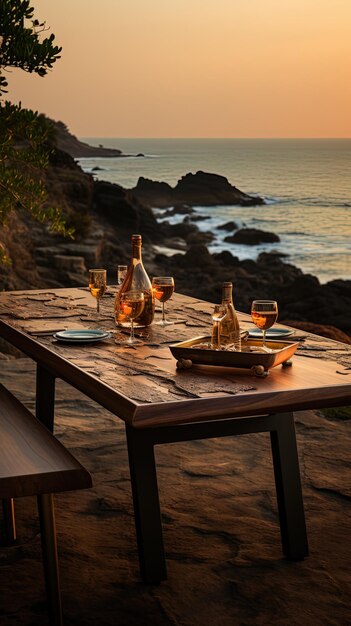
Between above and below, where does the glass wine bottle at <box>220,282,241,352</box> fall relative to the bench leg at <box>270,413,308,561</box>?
above

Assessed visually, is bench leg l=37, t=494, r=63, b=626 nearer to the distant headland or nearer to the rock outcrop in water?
the rock outcrop in water

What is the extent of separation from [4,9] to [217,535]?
8.21 ft

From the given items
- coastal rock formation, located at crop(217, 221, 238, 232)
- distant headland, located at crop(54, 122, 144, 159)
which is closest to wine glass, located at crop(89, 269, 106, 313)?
distant headland, located at crop(54, 122, 144, 159)

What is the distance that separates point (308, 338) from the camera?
3023 mm

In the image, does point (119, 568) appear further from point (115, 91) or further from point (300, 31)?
point (300, 31)

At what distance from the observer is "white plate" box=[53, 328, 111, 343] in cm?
287

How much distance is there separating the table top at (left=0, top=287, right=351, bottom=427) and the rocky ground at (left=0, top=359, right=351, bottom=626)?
26.0 inches

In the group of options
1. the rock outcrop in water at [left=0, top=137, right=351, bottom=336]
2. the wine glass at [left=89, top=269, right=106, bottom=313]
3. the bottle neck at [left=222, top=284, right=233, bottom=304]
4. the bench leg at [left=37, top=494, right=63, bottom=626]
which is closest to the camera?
the bench leg at [left=37, top=494, right=63, bottom=626]

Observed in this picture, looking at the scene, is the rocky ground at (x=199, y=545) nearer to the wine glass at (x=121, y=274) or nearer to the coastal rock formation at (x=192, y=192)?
the wine glass at (x=121, y=274)

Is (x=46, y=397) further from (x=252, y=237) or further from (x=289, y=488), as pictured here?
(x=252, y=237)

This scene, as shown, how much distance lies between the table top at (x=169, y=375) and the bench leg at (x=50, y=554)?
0.99 feet

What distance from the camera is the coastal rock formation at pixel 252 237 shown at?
53.4ft

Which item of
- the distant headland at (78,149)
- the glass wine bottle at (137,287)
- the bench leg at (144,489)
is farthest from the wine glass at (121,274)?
the distant headland at (78,149)

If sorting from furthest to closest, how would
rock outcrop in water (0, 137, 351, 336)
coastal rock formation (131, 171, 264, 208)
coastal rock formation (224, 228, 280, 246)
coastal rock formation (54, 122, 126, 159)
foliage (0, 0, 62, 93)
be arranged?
1. coastal rock formation (131, 171, 264, 208)
2. coastal rock formation (224, 228, 280, 246)
3. coastal rock formation (54, 122, 126, 159)
4. rock outcrop in water (0, 137, 351, 336)
5. foliage (0, 0, 62, 93)
